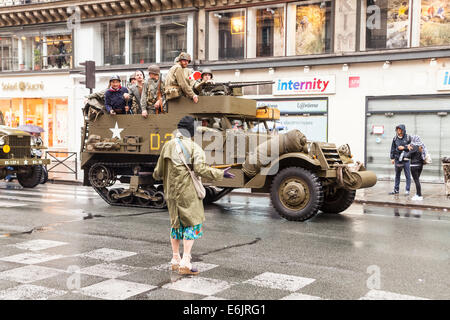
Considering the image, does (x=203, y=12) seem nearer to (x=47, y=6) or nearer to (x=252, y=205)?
(x=47, y=6)

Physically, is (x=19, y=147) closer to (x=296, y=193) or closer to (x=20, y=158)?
(x=20, y=158)

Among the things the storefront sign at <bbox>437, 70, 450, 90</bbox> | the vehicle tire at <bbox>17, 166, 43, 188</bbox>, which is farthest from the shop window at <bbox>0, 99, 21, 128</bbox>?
the storefront sign at <bbox>437, 70, 450, 90</bbox>

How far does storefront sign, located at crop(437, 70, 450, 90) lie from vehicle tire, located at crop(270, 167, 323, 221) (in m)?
10.8

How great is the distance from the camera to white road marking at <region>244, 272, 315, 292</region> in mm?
5508

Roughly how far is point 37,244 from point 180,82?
4.62 metres

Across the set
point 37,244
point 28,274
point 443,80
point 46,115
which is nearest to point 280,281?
point 28,274

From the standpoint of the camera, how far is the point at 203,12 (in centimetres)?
2347

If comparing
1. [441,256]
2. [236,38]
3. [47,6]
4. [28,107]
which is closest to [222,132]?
[441,256]

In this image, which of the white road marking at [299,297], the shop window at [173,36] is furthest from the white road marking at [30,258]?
the shop window at [173,36]

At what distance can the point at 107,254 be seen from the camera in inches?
275

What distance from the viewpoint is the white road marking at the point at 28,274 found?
5.69 meters

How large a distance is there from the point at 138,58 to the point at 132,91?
14.0m

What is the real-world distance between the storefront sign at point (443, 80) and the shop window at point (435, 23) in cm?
108
